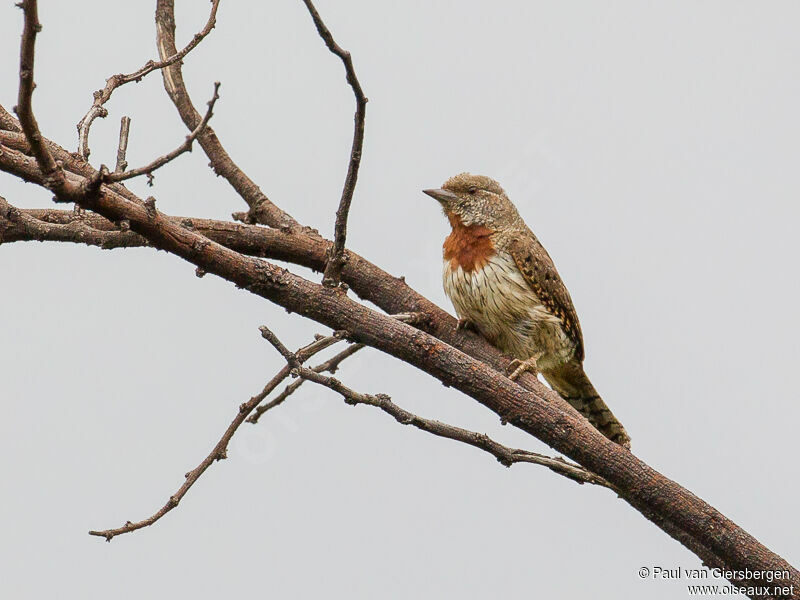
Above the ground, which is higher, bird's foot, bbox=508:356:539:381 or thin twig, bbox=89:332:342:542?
bird's foot, bbox=508:356:539:381

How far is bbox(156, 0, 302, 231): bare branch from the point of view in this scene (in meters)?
5.27

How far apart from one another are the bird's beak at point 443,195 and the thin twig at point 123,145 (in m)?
2.34

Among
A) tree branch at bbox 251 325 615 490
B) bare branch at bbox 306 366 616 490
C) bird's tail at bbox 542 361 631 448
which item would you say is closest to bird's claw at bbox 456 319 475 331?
bird's tail at bbox 542 361 631 448

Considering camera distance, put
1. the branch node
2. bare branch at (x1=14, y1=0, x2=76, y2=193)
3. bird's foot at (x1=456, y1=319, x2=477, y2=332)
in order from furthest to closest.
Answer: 1. bird's foot at (x1=456, y1=319, x2=477, y2=332)
2. the branch node
3. bare branch at (x1=14, y1=0, x2=76, y2=193)

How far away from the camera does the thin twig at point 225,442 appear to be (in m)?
3.75

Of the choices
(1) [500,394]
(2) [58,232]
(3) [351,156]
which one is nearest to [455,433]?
(1) [500,394]

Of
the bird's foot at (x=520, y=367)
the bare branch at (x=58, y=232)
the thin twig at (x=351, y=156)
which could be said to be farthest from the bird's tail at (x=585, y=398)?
the bare branch at (x=58, y=232)

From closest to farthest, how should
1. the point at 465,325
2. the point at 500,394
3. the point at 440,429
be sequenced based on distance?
the point at 440,429 < the point at 500,394 < the point at 465,325

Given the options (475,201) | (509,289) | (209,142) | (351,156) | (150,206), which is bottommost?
(150,206)

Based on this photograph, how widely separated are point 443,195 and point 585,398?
1.57m

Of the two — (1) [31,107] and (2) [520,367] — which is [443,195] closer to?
(2) [520,367]

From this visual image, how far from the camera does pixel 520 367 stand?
17.1 ft

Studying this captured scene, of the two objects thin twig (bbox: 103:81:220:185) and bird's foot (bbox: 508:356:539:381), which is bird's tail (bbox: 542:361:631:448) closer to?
bird's foot (bbox: 508:356:539:381)

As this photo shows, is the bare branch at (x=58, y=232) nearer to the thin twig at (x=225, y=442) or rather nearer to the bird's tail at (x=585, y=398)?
the thin twig at (x=225, y=442)
